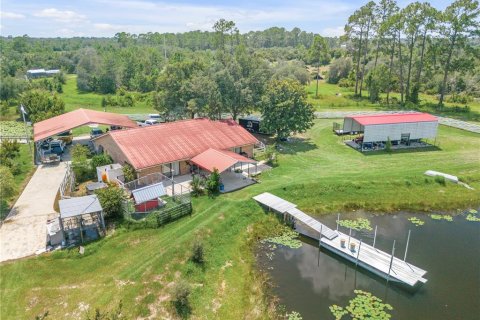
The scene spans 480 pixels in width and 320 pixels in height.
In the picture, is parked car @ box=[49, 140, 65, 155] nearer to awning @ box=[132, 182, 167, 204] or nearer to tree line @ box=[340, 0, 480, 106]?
awning @ box=[132, 182, 167, 204]

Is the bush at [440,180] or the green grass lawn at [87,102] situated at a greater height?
the green grass lawn at [87,102]

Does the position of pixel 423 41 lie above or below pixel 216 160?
above

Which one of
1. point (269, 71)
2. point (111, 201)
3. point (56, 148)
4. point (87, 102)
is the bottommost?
point (111, 201)

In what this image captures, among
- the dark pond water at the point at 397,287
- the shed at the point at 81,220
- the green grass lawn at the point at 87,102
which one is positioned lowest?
the dark pond water at the point at 397,287

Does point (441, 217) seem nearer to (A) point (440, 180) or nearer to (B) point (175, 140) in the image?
(A) point (440, 180)

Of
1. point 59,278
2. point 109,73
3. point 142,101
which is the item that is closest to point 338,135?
point 59,278

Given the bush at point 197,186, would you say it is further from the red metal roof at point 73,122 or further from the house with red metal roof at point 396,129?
the house with red metal roof at point 396,129

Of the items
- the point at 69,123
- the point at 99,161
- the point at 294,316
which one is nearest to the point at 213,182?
the point at 99,161

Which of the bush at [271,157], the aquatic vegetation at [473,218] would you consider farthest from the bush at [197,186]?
the aquatic vegetation at [473,218]
